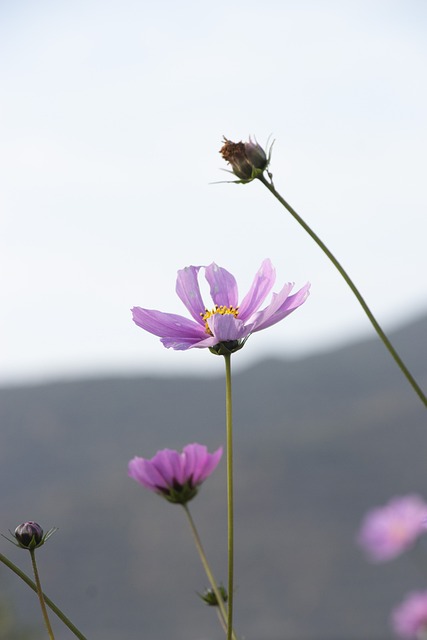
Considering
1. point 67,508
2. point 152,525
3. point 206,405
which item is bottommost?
point 152,525

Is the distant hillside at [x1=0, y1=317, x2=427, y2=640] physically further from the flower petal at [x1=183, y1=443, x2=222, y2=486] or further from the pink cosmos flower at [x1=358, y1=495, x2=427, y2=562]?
the flower petal at [x1=183, y1=443, x2=222, y2=486]

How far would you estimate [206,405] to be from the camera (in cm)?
2570

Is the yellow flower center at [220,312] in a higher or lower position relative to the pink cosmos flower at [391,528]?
higher

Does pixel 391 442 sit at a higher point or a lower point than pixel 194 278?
higher

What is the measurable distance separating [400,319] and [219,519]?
15.9 meters

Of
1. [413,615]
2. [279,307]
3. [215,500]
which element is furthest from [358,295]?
[215,500]

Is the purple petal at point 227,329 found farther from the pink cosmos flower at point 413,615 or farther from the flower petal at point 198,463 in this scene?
the pink cosmos flower at point 413,615

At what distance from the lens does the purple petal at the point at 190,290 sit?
623 millimetres

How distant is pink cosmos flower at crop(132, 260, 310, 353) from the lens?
21.0 inches

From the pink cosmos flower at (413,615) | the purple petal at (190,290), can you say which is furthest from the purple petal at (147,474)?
the pink cosmos flower at (413,615)

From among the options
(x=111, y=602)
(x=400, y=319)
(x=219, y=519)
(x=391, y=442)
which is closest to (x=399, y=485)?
(x=391, y=442)

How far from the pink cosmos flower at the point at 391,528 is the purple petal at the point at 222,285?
2.63 ft

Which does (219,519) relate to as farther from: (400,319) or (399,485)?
(400,319)

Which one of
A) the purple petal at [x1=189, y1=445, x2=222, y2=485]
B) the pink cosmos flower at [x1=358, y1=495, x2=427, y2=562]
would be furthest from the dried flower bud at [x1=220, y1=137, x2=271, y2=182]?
the pink cosmos flower at [x1=358, y1=495, x2=427, y2=562]
